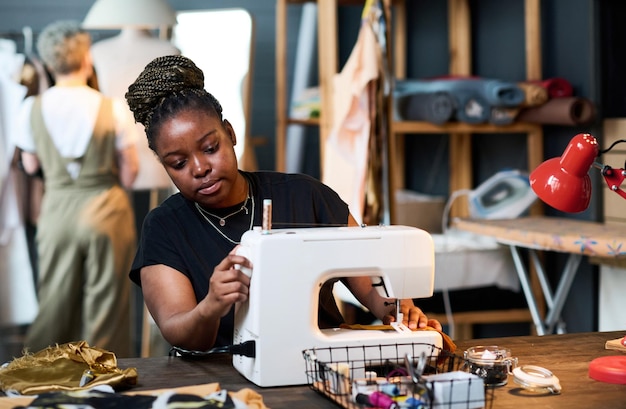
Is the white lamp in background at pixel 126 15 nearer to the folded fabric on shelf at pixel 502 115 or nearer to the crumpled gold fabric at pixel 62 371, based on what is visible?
the folded fabric on shelf at pixel 502 115

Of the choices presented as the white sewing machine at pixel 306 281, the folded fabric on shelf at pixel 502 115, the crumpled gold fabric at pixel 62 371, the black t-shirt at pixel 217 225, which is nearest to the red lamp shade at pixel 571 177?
the white sewing machine at pixel 306 281

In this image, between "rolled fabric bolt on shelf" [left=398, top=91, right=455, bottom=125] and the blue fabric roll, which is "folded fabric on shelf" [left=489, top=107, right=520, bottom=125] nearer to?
the blue fabric roll

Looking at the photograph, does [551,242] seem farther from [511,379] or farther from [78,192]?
[78,192]

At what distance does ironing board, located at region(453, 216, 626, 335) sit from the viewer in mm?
3785

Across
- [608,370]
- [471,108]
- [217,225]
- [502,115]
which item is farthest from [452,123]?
[608,370]

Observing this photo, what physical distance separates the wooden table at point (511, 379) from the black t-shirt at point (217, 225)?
0.21 m

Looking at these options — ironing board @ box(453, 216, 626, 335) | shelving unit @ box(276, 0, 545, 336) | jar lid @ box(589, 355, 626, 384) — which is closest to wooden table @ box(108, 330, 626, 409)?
jar lid @ box(589, 355, 626, 384)

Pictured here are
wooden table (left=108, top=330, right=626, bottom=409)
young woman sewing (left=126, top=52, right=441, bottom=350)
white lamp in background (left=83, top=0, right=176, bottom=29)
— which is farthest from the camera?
white lamp in background (left=83, top=0, right=176, bottom=29)

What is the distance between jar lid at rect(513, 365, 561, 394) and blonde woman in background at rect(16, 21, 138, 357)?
3.23 m

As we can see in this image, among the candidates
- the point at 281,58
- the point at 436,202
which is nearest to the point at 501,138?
the point at 436,202

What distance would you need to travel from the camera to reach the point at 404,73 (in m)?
6.20

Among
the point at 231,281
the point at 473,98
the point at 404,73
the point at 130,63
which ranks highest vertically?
the point at 130,63

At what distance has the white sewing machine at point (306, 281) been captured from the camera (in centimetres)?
209

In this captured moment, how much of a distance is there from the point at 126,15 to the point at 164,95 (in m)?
2.61
